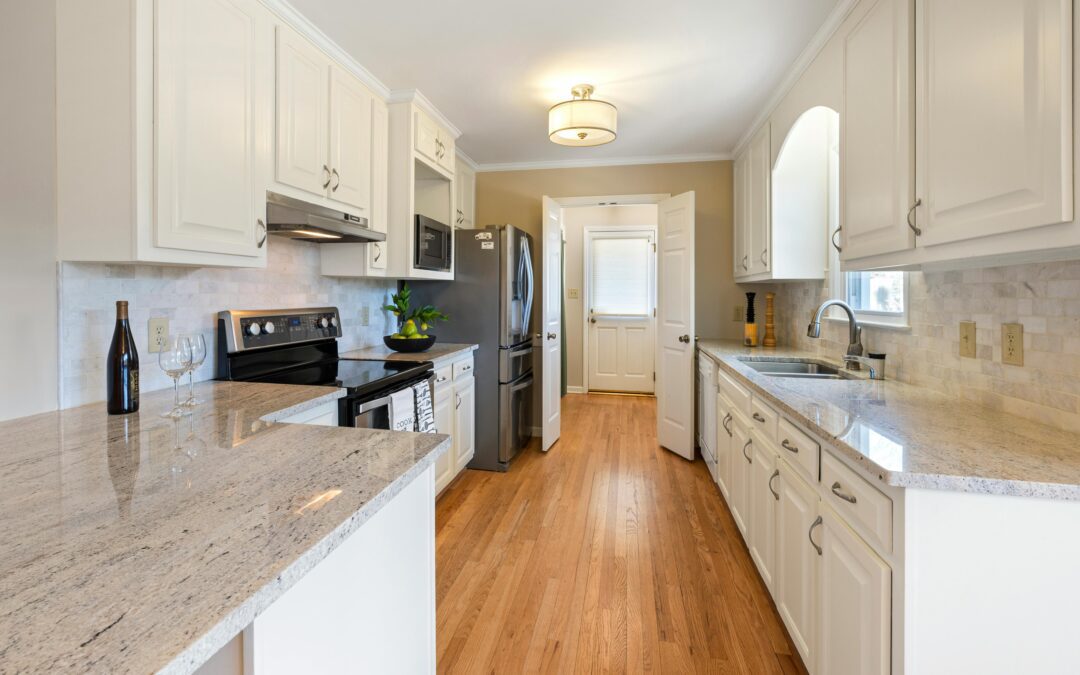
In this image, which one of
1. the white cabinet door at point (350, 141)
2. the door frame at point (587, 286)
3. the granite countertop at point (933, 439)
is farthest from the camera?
the door frame at point (587, 286)

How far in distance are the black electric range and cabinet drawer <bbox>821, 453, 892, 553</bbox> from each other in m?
1.66

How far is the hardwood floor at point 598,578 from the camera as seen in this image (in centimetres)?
165

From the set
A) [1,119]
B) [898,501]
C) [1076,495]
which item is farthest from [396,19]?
[1076,495]

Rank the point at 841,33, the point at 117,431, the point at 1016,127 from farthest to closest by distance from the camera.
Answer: the point at 841,33
the point at 117,431
the point at 1016,127

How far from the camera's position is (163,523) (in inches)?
28.0

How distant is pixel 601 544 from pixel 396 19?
8.61ft

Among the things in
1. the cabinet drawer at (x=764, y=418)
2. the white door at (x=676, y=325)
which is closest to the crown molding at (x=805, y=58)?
the white door at (x=676, y=325)

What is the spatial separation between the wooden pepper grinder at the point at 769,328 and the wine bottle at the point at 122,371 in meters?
3.44

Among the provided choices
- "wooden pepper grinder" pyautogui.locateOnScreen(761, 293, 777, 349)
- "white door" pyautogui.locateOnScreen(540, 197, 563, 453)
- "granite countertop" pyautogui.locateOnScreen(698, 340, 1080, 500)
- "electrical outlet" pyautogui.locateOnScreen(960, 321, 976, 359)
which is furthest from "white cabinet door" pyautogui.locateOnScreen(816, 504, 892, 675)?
"white door" pyautogui.locateOnScreen(540, 197, 563, 453)

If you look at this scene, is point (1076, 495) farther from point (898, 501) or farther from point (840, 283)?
point (840, 283)

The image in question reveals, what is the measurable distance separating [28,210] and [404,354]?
1.69 metres

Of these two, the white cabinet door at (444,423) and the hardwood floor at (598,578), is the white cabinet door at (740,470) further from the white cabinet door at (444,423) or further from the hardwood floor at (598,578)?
the white cabinet door at (444,423)

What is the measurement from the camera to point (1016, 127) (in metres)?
1.05

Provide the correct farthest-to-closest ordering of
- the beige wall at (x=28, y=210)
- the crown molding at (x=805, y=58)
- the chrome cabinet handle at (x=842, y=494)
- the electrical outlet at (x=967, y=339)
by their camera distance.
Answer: the crown molding at (x=805, y=58) < the electrical outlet at (x=967, y=339) < the beige wall at (x=28, y=210) < the chrome cabinet handle at (x=842, y=494)
